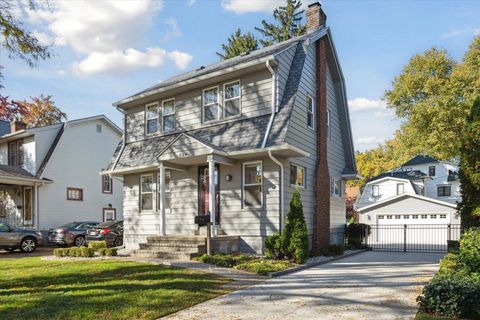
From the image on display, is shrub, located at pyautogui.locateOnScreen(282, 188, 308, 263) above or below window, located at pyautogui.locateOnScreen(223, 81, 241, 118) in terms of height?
below

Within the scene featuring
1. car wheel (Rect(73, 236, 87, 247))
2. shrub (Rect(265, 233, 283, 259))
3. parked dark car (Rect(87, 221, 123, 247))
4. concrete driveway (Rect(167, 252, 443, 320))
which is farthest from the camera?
car wheel (Rect(73, 236, 87, 247))

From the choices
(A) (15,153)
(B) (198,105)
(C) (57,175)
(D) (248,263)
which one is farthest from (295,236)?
(A) (15,153)

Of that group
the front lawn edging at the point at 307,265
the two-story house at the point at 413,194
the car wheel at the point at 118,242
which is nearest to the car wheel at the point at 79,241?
the car wheel at the point at 118,242

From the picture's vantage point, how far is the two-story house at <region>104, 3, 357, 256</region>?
12.2m

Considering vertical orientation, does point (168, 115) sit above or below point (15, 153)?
above

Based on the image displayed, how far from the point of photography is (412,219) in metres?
26.9

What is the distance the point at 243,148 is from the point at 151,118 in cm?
592

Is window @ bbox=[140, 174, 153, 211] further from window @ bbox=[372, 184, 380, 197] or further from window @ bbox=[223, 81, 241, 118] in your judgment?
window @ bbox=[372, 184, 380, 197]

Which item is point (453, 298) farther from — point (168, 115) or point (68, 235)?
point (68, 235)

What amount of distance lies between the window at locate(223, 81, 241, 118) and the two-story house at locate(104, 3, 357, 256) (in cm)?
4

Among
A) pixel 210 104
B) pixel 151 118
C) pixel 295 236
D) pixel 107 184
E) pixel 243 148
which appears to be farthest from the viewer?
pixel 107 184

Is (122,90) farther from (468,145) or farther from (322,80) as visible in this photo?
(468,145)

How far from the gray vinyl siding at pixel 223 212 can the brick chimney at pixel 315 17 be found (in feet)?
23.5

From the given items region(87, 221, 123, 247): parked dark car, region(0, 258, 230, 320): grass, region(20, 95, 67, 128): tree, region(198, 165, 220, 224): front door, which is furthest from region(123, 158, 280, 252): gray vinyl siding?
region(20, 95, 67, 128): tree
